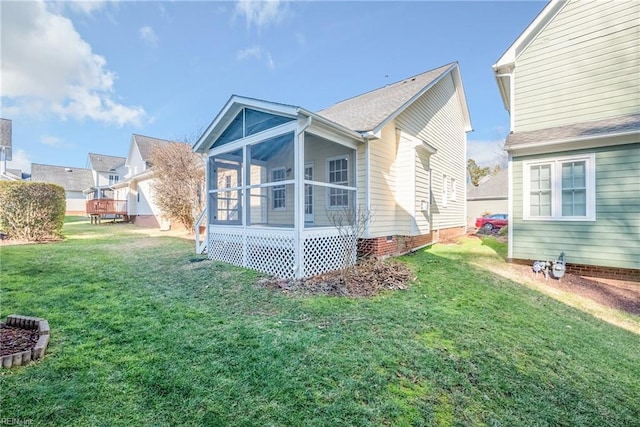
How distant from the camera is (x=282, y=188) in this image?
10.8m

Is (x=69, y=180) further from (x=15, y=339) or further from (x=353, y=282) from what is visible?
(x=353, y=282)

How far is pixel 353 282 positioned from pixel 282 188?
5787 mm

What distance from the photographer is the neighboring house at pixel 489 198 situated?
30.1 metres

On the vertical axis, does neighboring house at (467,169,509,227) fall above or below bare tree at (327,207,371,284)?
above

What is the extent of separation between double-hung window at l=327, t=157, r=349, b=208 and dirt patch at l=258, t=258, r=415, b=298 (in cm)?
267

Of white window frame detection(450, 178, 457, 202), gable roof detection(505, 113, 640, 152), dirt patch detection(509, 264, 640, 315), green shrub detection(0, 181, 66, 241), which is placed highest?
gable roof detection(505, 113, 640, 152)

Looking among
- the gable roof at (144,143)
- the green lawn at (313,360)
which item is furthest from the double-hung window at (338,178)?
the gable roof at (144,143)

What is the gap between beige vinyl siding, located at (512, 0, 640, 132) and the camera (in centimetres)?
695

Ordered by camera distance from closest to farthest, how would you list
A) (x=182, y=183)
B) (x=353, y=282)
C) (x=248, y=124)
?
1. (x=353, y=282)
2. (x=248, y=124)
3. (x=182, y=183)

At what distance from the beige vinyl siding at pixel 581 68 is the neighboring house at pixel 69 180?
156 feet

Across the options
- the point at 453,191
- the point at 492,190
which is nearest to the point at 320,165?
the point at 453,191

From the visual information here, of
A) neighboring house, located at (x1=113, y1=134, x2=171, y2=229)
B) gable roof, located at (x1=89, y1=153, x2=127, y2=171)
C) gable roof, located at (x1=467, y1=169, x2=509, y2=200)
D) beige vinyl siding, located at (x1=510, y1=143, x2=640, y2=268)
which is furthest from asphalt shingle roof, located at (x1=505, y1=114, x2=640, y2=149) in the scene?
gable roof, located at (x1=89, y1=153, x2=127, y2=171)

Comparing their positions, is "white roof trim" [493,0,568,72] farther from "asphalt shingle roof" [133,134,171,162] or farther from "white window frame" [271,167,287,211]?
"asphalt shingle roof" [133,134,171,162]

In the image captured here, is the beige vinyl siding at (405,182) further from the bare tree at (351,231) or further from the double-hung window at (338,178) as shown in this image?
the bare tree at (351,231)
